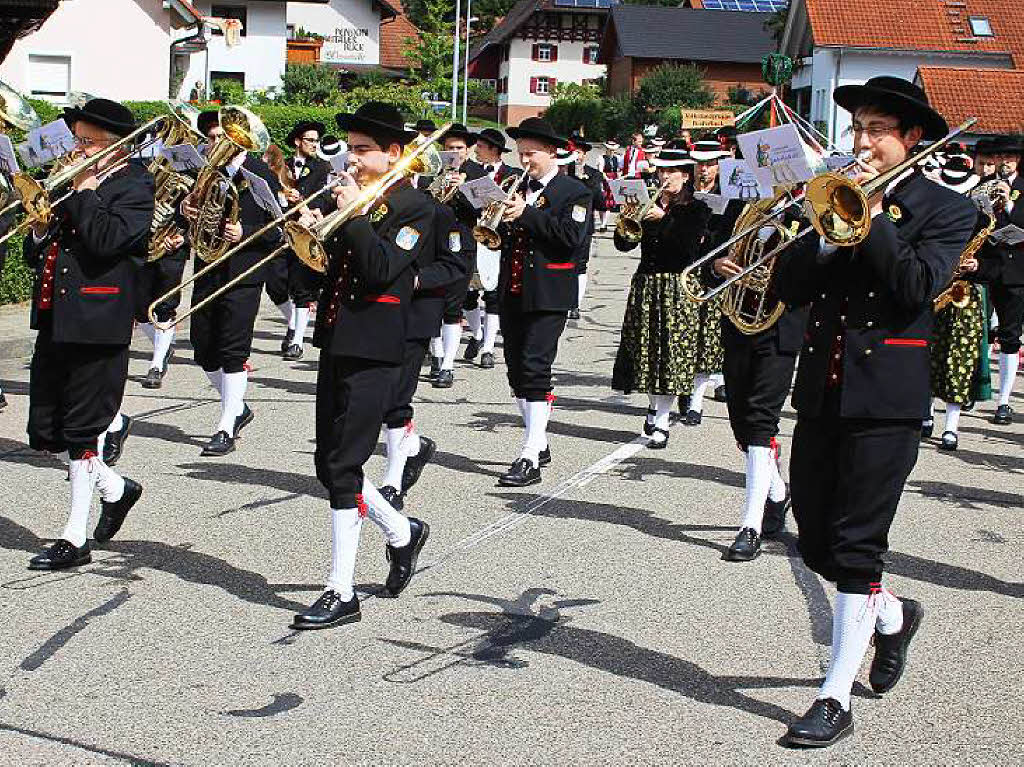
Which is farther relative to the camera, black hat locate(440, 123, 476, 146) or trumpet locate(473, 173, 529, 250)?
black hat locate(440, 123, 476, 146)

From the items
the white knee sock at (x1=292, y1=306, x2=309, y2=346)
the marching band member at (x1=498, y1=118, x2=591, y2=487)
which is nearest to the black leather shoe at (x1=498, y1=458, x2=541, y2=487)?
the marching band member at (x1=498, y1=118, x2=591, y2=487)

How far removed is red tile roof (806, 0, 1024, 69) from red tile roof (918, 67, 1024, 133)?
13.4ft

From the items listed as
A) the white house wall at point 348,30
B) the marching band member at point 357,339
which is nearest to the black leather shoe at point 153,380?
the marching band member at point 357,339

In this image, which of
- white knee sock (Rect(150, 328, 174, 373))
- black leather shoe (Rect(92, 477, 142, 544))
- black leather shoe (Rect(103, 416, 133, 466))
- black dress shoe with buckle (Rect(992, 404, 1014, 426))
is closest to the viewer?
black leather shoe (Rect(92, 477, 142, 544))

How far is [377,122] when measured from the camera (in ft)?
20.2

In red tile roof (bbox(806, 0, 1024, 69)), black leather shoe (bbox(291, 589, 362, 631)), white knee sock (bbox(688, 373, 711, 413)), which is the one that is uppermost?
red tile roof (bbox(806, 0, 1024, 69))

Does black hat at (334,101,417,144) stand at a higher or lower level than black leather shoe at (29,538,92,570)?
higher

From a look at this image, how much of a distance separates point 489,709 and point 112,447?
4387 mm

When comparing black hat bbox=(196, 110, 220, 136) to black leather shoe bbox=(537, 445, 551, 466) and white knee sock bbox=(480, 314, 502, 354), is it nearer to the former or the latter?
black leather shoe bbox=(537, 445, 551, 466)

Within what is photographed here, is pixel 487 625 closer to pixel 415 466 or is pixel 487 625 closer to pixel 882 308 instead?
pixel 882 308

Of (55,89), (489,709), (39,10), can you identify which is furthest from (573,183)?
→ (55,89)

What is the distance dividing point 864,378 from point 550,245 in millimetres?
4115

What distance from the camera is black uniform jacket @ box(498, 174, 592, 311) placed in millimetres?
9000

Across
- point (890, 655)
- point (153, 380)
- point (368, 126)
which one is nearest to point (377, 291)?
point (368, 126)
